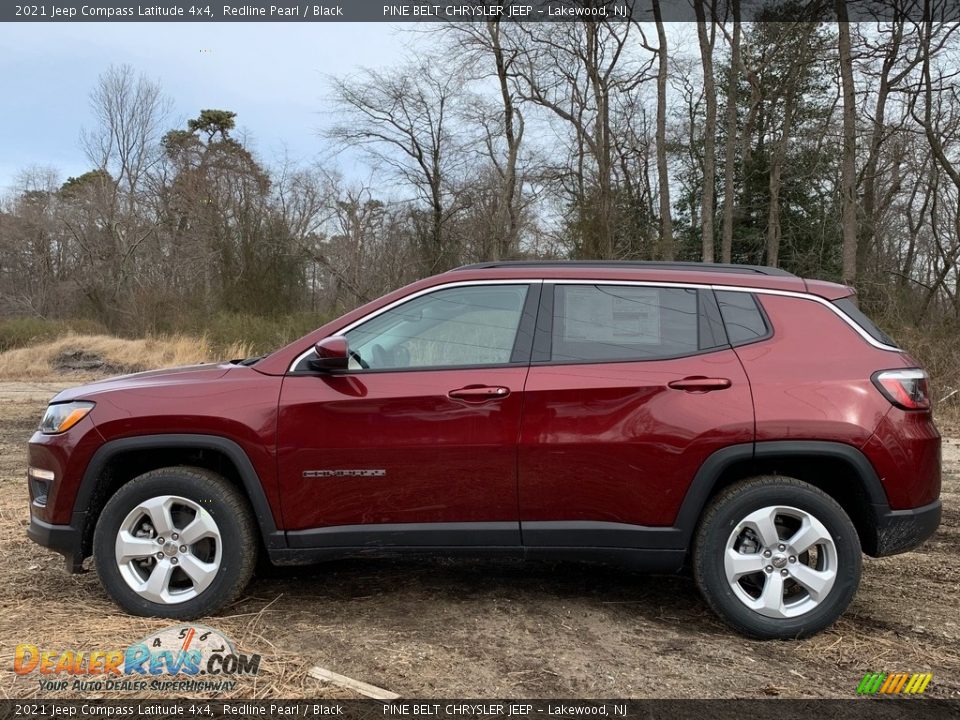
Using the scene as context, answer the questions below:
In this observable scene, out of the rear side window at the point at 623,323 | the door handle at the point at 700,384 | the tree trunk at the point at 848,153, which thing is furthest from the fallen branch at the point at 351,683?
the tree trunk at the point at 848,153

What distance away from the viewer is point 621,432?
136 inches

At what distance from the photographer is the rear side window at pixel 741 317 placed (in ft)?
11.8

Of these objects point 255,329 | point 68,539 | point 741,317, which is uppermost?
point 255,329

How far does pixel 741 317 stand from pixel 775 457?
700 mm

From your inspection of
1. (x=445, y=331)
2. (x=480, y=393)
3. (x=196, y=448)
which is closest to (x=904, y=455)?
(x=480, y=393)

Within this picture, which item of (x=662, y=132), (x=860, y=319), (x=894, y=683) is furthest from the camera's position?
(x=662, y=132)

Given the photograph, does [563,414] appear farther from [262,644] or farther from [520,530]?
[262,644]

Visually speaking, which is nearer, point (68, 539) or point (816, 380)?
point (816, 380)

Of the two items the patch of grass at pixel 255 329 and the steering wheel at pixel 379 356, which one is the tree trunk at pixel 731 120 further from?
the steering wheel at pixel 379 356

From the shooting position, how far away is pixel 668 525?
3492 millimetres

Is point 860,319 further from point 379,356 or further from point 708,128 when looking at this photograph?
point 708,128

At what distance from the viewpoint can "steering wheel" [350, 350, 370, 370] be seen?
12.0 feet

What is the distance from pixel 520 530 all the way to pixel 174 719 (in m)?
1.64

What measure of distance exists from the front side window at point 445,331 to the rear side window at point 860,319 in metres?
1.58
